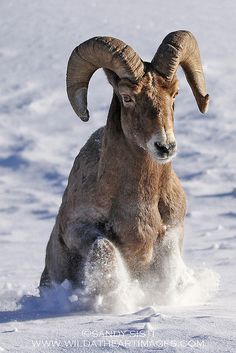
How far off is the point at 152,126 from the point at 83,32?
24.4m

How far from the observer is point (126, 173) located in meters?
9.65

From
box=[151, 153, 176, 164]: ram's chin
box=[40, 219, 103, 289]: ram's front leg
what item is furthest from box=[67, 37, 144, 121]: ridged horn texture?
box=[40, 219, 103, 289]: ram's front leg

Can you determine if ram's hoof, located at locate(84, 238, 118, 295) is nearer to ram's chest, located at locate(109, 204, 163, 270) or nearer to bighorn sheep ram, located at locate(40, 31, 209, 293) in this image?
bighorn sheep ram, located at locate(40, 31, 209, 293)

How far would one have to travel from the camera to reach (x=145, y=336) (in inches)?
272

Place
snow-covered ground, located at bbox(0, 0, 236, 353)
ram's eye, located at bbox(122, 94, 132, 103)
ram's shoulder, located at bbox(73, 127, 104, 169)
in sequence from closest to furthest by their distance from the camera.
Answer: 1. snow-covered ground, located at bbox(0, 0, 236, 353)
2. ram's eye, located at bbox(122, 94, 132, 103)
3. ram's shoulder, located at bbox(73, 127, 104, 169)

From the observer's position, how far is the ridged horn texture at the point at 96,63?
954 centimetres

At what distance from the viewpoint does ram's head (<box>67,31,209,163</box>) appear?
9.08m

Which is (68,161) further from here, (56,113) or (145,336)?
(145,336)

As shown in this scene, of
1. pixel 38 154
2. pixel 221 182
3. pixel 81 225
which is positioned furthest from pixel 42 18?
pixel 81 225

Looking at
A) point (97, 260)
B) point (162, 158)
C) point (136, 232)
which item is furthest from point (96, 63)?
point (97, 260)

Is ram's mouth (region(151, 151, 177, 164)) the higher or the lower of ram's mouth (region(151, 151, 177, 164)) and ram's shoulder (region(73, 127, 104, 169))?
the higher

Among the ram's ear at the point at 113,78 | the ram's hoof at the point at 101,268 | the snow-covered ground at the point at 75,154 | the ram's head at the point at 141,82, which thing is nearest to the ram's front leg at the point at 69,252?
the ram's hoof at the point at 101,268

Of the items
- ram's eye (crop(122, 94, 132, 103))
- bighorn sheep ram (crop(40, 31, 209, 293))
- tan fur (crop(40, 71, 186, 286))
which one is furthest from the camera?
ram's eye (crop(122, 94, 132, 103))

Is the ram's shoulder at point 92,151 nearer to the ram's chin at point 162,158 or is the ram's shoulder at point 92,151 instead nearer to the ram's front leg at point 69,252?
the ram's front leg at point 69,252
